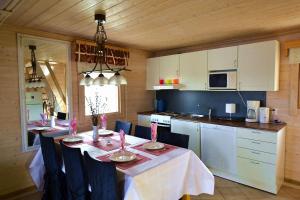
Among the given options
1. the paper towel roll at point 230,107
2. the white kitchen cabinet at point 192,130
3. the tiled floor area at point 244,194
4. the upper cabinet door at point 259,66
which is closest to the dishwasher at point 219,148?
the white kitchen cabinet at point 192,130

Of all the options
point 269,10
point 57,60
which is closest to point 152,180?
point 269,10

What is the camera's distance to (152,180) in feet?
5.74

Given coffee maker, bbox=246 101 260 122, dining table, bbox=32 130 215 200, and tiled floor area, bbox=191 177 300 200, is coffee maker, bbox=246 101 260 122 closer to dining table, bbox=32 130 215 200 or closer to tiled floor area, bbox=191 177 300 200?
tiled floor area, bbox=191 177 300 200

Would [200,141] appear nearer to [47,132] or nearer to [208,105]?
[208,105]

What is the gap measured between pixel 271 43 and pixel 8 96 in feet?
11.9

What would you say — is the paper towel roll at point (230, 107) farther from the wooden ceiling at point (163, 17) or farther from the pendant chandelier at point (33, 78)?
the pendant chandelier at point (33, 78)

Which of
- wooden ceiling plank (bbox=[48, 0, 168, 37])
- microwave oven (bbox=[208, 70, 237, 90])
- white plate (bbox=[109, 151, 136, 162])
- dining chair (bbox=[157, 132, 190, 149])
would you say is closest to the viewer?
white plate (bbox=[109, 151, 136, 162])

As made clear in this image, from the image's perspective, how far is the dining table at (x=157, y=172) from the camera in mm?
1659

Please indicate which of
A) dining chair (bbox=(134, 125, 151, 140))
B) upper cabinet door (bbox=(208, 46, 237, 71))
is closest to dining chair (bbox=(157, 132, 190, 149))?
dining chair (bbox=(134, 125, 151, 140))

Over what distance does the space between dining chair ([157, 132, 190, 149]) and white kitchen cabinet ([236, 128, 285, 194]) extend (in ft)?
3.20

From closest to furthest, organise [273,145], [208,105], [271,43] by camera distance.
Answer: [273,145] < [271,43] < [208,105]

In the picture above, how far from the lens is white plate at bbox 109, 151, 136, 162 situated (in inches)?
75.8

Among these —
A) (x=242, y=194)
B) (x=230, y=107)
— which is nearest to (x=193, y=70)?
(x=230, y=107)

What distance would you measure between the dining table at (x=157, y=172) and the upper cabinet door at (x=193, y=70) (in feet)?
5.67
